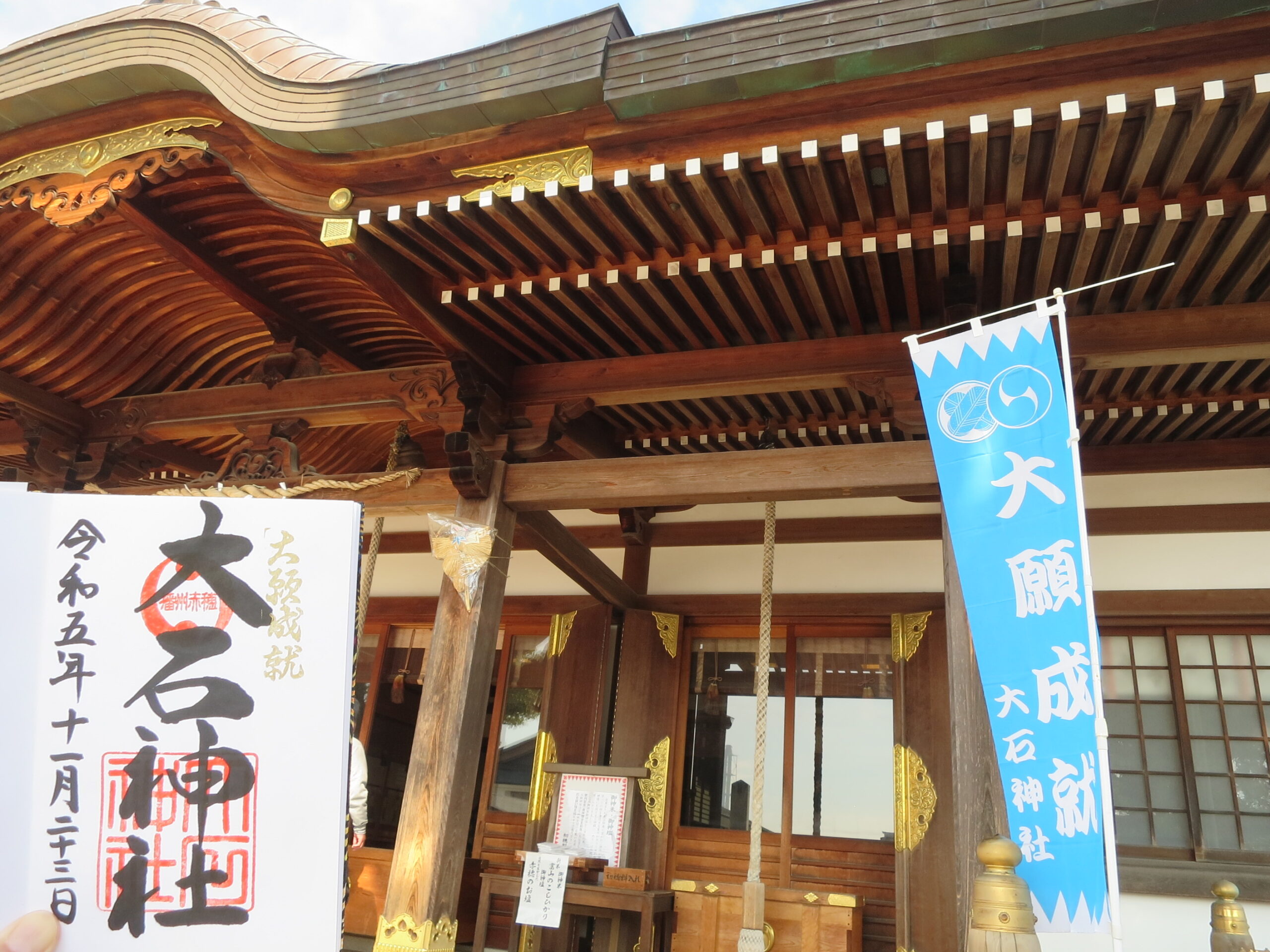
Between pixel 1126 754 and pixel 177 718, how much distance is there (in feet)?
15.2

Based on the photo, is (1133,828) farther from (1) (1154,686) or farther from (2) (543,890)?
(2) (543,890)

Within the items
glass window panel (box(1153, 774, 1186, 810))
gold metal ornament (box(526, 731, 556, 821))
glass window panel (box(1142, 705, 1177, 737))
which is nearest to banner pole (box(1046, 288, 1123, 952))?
glass window panel (box(1153, 774, 1186, 810))

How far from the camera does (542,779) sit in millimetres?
5543

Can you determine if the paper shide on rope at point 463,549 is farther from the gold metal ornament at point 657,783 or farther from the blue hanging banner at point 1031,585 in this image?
the blue hanging banner at point 1031,585

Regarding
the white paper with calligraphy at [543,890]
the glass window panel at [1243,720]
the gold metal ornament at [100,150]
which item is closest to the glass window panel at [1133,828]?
the glass window panel at [1243,720]

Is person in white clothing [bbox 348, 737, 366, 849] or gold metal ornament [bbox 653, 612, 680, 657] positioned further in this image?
gold metal ornament [bbox 653, 612, 680, 657]

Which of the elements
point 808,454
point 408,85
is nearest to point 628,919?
point 808,454

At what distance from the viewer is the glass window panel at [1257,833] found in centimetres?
428

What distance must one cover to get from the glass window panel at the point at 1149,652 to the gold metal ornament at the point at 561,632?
3.16 m

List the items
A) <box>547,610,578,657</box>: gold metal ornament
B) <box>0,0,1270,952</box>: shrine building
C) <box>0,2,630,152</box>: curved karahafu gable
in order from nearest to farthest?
<box>0,0,1270,952</box>: shrine building → <box>0,2,630,152</box>: curved karahafu gable → <box>547,610,578,657</box>: gold metal ornament

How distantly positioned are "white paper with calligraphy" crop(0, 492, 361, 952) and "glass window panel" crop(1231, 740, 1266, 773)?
15.4 feet

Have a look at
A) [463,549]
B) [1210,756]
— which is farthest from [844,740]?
[463,549]

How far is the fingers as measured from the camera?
111cm

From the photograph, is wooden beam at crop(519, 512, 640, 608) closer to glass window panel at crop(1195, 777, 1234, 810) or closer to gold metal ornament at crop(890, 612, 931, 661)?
gold metal ornament at crop(890, 612, 931, 661)
